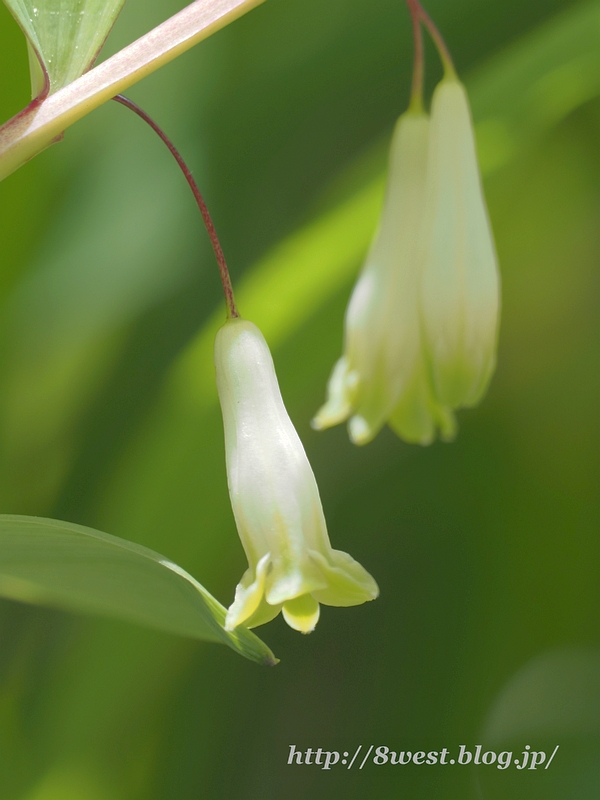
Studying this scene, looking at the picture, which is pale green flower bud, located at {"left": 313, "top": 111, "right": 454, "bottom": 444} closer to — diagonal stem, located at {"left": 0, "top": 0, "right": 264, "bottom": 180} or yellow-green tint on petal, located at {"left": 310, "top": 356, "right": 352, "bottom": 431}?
yellow-green tint on petal, located at {"left": 310, "top": 356, "right": 352, "bottom": 431}

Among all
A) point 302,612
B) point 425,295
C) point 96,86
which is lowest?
point 302,612

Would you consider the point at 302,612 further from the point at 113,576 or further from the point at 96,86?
the point at 96,86

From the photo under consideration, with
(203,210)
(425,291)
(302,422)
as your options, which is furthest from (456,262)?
(302,422)

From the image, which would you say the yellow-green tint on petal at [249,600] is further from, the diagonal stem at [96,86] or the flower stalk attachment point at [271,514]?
the diagonal stem at [96,86]

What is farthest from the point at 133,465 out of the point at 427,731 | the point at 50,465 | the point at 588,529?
the point at 588,529

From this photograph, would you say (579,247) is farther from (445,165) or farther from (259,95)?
(445,165)

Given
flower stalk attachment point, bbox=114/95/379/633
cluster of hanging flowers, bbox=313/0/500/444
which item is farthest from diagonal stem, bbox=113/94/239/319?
cluster of hanging flowers, bbox=313/0/500/444

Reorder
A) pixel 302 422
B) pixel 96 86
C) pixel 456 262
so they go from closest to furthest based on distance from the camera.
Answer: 1. pixel 96 86
2. pixel 456 262
3. pixel 302 422
